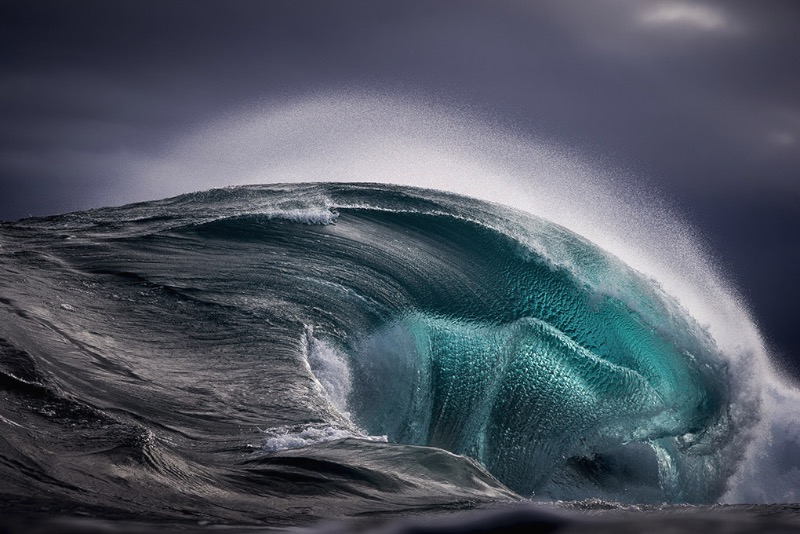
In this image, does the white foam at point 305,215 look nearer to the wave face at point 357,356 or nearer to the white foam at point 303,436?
the wave face at point 357,356

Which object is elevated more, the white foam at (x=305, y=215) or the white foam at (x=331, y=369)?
the white foam at (x=305, y=215)

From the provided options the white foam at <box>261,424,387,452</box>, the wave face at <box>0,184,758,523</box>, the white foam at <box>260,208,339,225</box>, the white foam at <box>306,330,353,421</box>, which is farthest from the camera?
the white foam at <box>260,208,339,225</box>

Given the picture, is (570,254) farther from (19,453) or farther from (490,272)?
(19,453)

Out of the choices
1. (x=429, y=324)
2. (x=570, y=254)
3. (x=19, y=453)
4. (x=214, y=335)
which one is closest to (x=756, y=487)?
(x=570, y=254)

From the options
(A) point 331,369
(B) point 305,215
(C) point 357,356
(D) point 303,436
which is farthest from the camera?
(B) point 305,215

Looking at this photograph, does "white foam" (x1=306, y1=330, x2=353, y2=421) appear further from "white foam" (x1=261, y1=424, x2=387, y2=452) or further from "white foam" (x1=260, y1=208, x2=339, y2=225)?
"white foam" (x1=260, y1=208, x2=339, y2=225)

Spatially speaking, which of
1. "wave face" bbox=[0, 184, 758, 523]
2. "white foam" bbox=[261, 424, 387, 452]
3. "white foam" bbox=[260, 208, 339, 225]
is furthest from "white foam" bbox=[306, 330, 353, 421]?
"white foam" bbox=[260, 208, 339, 225]

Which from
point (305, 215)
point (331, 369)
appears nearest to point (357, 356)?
point (331, 369)

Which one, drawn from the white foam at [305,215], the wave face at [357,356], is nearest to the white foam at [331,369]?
the wave face at [357,356]

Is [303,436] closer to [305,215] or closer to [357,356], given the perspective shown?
[357,356]
